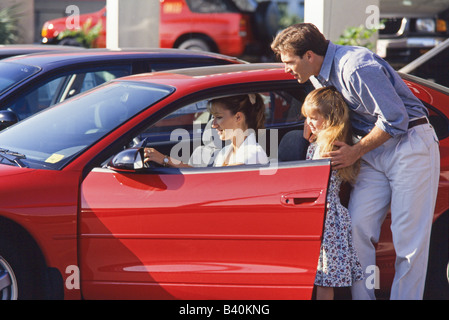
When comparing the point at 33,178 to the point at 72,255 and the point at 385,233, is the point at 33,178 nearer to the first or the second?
the point at 72,255

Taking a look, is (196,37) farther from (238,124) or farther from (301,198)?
(301,198)

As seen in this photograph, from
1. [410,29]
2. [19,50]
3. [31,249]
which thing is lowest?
[31,249]

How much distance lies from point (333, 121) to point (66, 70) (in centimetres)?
272

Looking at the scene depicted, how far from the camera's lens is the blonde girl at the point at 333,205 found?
3627 millimetres

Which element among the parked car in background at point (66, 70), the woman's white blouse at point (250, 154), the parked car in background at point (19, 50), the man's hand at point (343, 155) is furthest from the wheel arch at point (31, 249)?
the parked car in background at point (19, 50)

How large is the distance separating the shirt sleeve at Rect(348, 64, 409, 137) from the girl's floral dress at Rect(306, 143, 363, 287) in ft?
1.31

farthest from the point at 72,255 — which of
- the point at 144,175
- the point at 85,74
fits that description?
the point at 85,74

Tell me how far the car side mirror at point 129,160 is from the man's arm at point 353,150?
2.98ft

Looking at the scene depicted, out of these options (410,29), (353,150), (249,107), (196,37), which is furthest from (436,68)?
(196,37)

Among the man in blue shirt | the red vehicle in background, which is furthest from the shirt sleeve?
the red vehicle in background

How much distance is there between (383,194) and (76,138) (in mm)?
1585

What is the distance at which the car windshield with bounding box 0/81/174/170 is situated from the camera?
3.78 meters

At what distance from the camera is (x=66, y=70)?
5727mm

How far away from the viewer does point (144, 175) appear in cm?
364
